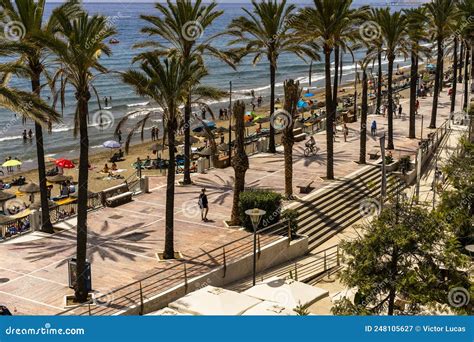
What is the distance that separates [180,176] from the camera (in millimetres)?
36750

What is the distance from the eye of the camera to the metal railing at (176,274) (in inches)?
813

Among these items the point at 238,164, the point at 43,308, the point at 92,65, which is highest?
the point at 92,65

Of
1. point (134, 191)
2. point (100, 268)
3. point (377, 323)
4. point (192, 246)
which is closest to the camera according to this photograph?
point (377, 323)

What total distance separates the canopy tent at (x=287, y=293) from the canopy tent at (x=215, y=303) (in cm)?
101

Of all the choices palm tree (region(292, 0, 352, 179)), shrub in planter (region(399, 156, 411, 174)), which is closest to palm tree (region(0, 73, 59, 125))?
palm tree (region(292, 0, 352, 179))

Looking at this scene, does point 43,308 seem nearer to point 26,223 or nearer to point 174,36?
point 26,223

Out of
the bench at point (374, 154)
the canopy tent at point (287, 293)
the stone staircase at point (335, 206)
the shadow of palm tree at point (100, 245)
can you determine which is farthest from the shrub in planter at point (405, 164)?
the canopy tent at point (287, 293)

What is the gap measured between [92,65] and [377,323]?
15233 millimetres

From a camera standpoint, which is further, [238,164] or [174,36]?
[174,36]

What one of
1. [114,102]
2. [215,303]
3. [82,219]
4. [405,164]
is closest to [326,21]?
[405,164]

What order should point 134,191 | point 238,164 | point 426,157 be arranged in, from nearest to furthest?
point 238,164 → point 134,191 → point 426,157

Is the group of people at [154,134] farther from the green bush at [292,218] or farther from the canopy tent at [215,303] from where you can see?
the canopy tent at [215,303]

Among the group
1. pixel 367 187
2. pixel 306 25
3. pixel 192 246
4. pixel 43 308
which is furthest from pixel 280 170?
pixel 43 308

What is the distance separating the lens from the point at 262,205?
2762 cm
